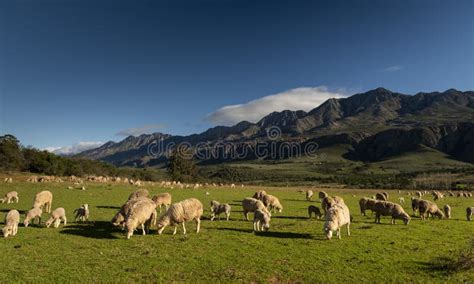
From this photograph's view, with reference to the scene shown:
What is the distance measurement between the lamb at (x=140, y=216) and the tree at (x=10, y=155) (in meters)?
71.2

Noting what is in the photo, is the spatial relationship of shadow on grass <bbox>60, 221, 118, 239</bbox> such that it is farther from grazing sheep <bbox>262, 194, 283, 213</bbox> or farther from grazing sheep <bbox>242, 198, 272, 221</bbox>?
grazing sheep <bbox>262, 194, 283, 213</bbox>

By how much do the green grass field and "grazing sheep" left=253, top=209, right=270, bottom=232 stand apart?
70 centimetres

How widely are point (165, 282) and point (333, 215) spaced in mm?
12272

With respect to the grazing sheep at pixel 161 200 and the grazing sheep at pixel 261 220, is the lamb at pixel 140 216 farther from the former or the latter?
the grazing sheep at pixel 161 200

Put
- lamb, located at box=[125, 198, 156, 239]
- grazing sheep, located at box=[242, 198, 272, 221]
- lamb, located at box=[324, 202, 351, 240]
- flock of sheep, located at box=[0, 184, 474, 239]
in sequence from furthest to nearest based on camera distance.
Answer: grazing sheep, located at box=[242, 198, 272, 221] < lamb, located at box=[324, 202, 351, 240] < flock of sheep, located at box=[0, 184, 474, 239] < lamb, located at box=[125, 198, 156, 239]

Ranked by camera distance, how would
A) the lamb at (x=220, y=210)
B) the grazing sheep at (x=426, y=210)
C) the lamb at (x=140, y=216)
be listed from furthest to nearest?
the grazing sheep at (x=426, y=210)
the lamb at (x=220, y=210)
the lamb at (x=140, y=216)

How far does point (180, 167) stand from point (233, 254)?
102298 mm

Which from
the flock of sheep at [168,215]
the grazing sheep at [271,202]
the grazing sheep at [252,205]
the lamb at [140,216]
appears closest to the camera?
the lamb at [140,216]

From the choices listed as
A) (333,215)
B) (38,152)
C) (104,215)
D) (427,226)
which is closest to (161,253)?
(333,215)

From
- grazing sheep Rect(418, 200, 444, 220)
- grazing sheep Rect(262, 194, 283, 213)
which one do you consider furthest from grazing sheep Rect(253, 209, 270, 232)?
grazing sheep Rect(418, 200, 444, 220)

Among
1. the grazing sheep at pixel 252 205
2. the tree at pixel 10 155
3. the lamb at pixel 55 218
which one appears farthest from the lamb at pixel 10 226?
the tree at pixel 10 155

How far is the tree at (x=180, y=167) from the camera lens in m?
113

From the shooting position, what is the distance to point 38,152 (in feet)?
293

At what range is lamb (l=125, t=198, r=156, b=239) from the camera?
20.9m
